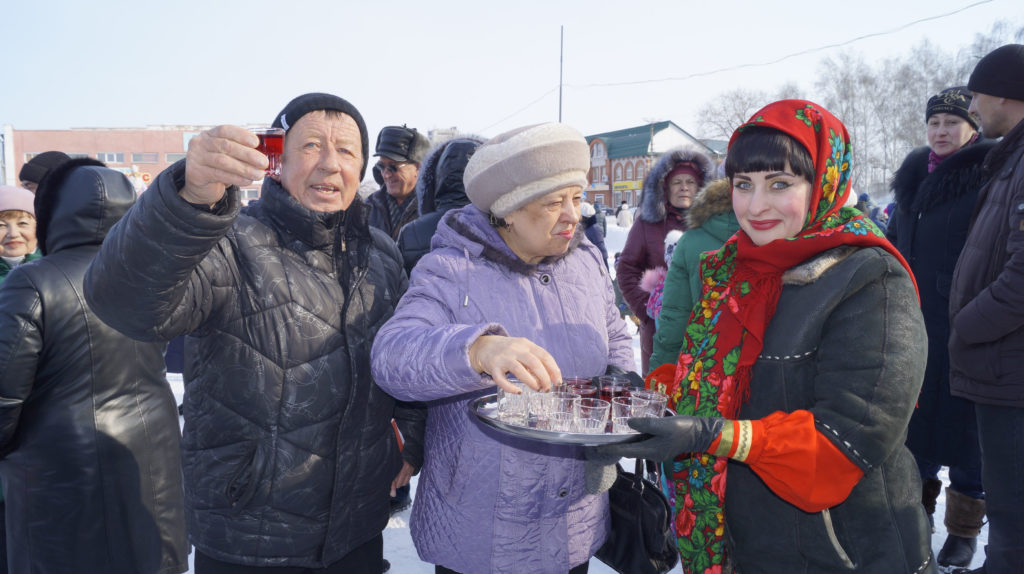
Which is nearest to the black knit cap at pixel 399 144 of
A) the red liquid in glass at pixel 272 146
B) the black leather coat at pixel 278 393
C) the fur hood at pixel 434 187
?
the fur hood at pixel 434 187

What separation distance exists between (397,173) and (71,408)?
3555 mm

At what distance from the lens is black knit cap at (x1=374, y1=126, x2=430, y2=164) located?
5.39m

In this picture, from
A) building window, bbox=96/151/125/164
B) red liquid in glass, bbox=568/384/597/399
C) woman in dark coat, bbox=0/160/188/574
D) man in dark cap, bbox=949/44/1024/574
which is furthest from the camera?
building window, bbox=96/151/125/164

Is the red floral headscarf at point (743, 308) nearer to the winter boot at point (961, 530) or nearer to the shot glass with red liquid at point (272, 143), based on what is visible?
the shot glass with red liquid at point (272, 143)

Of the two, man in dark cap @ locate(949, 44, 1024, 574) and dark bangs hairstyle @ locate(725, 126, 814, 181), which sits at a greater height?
dark bangs hairstyle @ locate(725, 126, 814, 181)

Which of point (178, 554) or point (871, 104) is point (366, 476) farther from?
point (871, 104)

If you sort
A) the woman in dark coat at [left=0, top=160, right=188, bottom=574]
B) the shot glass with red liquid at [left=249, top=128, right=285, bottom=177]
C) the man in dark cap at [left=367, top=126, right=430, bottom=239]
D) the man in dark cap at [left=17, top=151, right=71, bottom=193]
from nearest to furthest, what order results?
1. the shot glass with red liquid at [left=249, top=128, right=285, bottom=177]
2. the woman in dark coat at [left=0, top=160, right=188, bottom=574]
3. the man in dark cap at [left=17, top=151, right=71, bottom=193]
4. the man in dark cap at [left=367, top=126, right=430, bottom=239]

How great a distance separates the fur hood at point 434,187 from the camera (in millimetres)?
3672

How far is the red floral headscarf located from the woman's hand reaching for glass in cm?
84

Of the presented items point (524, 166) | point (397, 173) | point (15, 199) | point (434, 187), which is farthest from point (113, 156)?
point (524, 166)

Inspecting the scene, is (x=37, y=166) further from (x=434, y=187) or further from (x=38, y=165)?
(x=434, y=187)

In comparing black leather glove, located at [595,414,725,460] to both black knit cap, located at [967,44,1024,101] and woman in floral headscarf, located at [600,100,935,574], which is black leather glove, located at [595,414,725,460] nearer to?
woman in floral headscarf, located at [600,100,935,574]

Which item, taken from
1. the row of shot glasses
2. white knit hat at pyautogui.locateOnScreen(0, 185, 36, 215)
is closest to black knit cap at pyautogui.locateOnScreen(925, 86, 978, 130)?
the row of shot glasses

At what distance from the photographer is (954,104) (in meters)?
4.18
